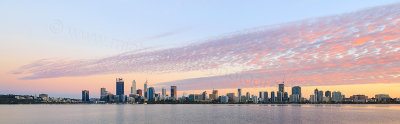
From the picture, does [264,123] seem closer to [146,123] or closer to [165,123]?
[165,123]

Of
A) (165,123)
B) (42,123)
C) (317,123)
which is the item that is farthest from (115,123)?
(317,123)

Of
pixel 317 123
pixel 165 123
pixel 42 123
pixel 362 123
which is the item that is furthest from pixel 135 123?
pixel 362 123

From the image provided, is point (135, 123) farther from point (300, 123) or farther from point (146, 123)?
point (300, 123)

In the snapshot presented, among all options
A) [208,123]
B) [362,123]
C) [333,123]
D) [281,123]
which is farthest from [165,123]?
[362,123]

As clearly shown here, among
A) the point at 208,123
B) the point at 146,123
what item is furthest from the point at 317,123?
the point at 146,123

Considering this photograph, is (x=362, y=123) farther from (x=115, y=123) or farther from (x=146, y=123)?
(x=115, y=123)

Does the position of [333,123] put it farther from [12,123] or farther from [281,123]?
[12,123]

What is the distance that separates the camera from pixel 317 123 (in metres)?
92.9

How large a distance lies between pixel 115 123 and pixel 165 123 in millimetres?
15962

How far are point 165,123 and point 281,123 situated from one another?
36364 mm

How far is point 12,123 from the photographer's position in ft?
315

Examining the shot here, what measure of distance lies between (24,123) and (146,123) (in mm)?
39581

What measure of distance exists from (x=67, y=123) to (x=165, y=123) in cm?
3209

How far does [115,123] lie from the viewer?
93062mm
